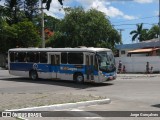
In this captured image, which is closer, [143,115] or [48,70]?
[143,115]

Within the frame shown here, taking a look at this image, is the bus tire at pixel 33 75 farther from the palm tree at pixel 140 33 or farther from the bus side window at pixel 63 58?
the palm tree at pixel 140 33

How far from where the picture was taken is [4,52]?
214 feet

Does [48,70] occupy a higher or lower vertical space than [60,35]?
lower

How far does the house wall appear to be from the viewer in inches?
1610

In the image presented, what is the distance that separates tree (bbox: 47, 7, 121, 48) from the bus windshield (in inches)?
915

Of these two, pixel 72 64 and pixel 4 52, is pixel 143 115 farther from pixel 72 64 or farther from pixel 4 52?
pixel 4 52

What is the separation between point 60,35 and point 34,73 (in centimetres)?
2294

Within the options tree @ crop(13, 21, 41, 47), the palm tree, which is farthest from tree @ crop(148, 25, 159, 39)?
tree @ crop(13, 21, 41, 47)

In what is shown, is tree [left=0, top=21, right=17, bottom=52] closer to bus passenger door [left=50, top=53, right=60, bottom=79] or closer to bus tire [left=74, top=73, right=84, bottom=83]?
bus passenger door [left=50, top=53, right=60, bottom=79]

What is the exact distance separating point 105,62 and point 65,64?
309 cm

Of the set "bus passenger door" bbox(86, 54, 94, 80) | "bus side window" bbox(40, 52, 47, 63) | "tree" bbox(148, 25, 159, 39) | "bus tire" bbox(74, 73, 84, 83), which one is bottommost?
"bus tire" bbox(74, 73, 84, 83)

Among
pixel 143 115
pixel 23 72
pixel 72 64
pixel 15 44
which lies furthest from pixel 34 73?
pixel 15 44

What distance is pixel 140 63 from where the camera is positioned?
41719 mm

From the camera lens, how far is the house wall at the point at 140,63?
40.9m
